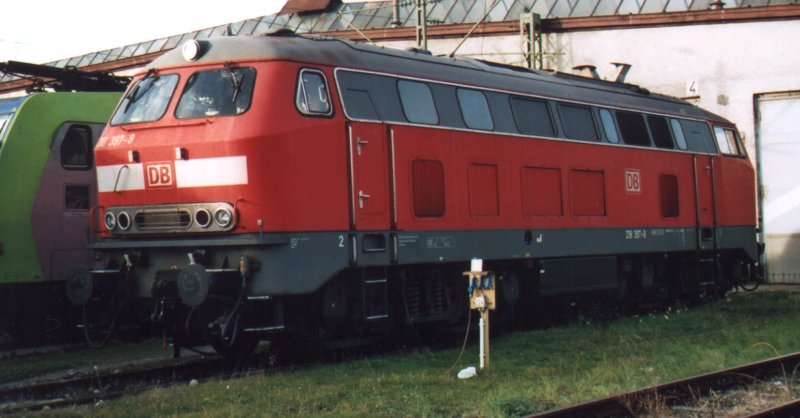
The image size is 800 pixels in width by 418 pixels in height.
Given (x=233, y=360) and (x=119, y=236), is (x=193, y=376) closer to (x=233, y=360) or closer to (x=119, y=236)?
(x=233, y=360)

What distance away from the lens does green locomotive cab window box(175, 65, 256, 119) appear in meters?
12.6

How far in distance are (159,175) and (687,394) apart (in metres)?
6.66

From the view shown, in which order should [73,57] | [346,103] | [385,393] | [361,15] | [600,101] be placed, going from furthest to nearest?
[73,57]
[361,15]
[600,101]
[346,103]
[385,393]

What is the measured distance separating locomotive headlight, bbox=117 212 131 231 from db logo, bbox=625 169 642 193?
30.1 feet

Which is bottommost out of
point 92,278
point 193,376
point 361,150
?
point 193,376

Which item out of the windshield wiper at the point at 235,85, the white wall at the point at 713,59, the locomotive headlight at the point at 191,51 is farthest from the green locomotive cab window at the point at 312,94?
the white wall at the point at 713,59

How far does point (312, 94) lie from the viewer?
12930 mm

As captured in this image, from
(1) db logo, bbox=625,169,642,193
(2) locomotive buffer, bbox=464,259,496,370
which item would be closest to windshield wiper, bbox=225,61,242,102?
(2) locomotive buffer, bbox=464,259,496,370

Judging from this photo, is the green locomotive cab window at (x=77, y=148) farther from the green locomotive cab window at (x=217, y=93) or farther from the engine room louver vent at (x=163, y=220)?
the green locomotive cab window at (x=217, y=93)

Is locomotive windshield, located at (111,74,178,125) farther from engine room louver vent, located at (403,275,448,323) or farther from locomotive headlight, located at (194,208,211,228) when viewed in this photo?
engine room louver vent, located at (403,275,448,323)

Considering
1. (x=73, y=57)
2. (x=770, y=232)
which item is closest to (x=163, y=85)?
(x=770, y=232)

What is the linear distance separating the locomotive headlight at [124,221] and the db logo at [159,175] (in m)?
0.53

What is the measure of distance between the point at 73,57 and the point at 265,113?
4008cm

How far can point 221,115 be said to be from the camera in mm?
12672
